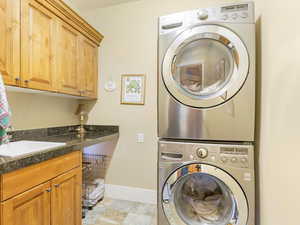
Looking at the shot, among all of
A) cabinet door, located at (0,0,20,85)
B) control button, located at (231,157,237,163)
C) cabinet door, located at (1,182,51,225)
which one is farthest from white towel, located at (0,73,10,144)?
control button, located at (231,157,237,163)

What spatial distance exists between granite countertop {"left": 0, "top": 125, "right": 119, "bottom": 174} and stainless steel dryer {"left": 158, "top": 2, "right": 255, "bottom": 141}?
760 millimetres

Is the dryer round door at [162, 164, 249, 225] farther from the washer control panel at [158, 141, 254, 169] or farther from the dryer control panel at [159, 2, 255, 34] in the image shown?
the dryer control panel at [159, 2, 255, 34]

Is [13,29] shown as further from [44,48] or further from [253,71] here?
[253,71]

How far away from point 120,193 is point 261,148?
1815mm

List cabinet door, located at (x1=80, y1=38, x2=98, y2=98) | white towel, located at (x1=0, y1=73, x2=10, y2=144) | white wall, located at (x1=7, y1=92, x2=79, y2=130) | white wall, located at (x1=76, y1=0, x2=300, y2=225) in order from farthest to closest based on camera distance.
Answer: cabinet door, located at (x1=80, y1=38, x2=98, y2=98)
white wall, located at (x1=7, y1=92, x2=79, y2=130)
white towel, located at (x1=0, y1=73, x2=10, y2=144)
white wall, located at (x1=76, y1=0, x2=300, y2=225)

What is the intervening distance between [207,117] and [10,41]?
1565 mm

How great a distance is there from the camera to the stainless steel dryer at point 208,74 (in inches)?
46.6

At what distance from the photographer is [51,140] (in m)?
1.58

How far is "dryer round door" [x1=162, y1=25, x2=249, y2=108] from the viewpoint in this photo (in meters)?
1.20

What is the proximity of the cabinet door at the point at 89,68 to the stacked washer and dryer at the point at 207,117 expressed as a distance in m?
1.13

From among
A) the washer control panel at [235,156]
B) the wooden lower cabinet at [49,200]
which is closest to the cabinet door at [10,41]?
the wooden lower cabinet at [49,200]

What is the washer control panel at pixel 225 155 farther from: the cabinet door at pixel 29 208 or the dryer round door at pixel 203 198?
the cabinet door at pixel 29 208

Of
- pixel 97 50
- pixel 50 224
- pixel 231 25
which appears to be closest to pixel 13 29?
pixel 97 50

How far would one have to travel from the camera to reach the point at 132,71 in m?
2.21
